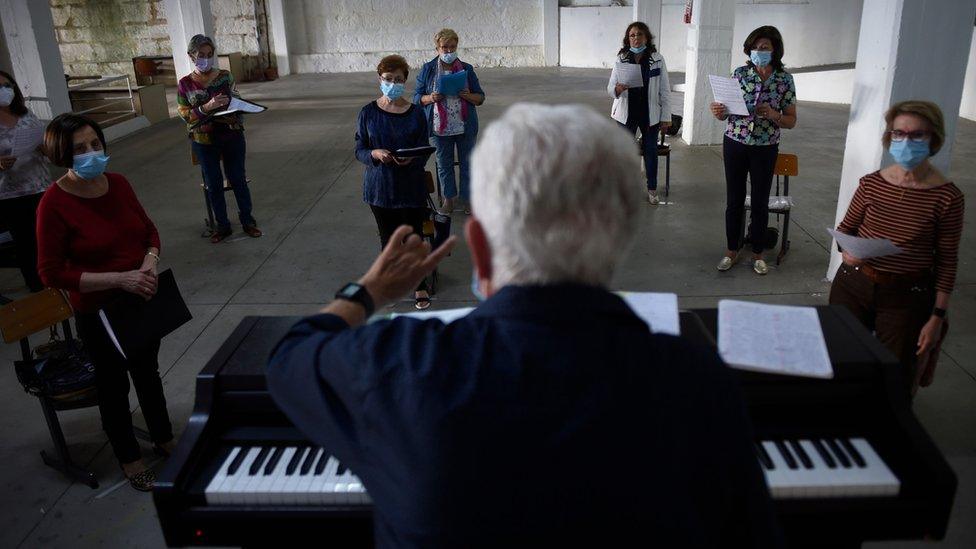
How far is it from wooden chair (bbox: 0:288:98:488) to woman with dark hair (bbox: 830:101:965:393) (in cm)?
362

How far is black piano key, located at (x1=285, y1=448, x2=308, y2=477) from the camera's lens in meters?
1.99

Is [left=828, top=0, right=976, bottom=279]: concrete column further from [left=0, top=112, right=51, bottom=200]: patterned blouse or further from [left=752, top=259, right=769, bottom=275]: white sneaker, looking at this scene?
[left=0, top=112, right=51, bottom=200]: patterned blouse

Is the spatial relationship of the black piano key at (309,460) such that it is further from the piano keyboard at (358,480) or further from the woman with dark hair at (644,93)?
the woman with dark hair at (644,93)

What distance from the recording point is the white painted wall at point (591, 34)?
726 inches

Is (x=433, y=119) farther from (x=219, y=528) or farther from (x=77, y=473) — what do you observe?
(x=219, y=528)

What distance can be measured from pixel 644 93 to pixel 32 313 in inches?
213

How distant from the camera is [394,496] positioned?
4.14ft

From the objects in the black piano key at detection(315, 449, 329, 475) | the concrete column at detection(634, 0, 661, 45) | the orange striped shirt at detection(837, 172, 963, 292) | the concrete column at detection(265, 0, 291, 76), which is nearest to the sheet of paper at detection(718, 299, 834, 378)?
the black piano key at detection(315, 449, 329, 475)

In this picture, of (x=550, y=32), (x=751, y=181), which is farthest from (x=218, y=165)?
(x=550, y=32)

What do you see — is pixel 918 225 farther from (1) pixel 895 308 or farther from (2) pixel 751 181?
(2) pixel 751 181

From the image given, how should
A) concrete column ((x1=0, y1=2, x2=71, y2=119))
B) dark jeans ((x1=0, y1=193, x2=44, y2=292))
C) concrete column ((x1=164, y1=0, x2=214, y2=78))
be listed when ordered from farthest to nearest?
1. concrete column ((x1=164, y1=0, x2=214, y2=78))
2. concrete column ((x1=0, y1=2, x2=71, y2=119))
3. dark jeans ((x1=0, y1=193, x2=44, y2=292))

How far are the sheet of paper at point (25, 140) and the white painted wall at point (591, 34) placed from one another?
590 inches

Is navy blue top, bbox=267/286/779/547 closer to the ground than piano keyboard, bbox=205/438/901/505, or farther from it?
farther from it

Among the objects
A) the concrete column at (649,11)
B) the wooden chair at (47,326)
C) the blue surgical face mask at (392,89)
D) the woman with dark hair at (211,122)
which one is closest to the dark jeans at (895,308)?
the blue surgical face mask at (392,89)
